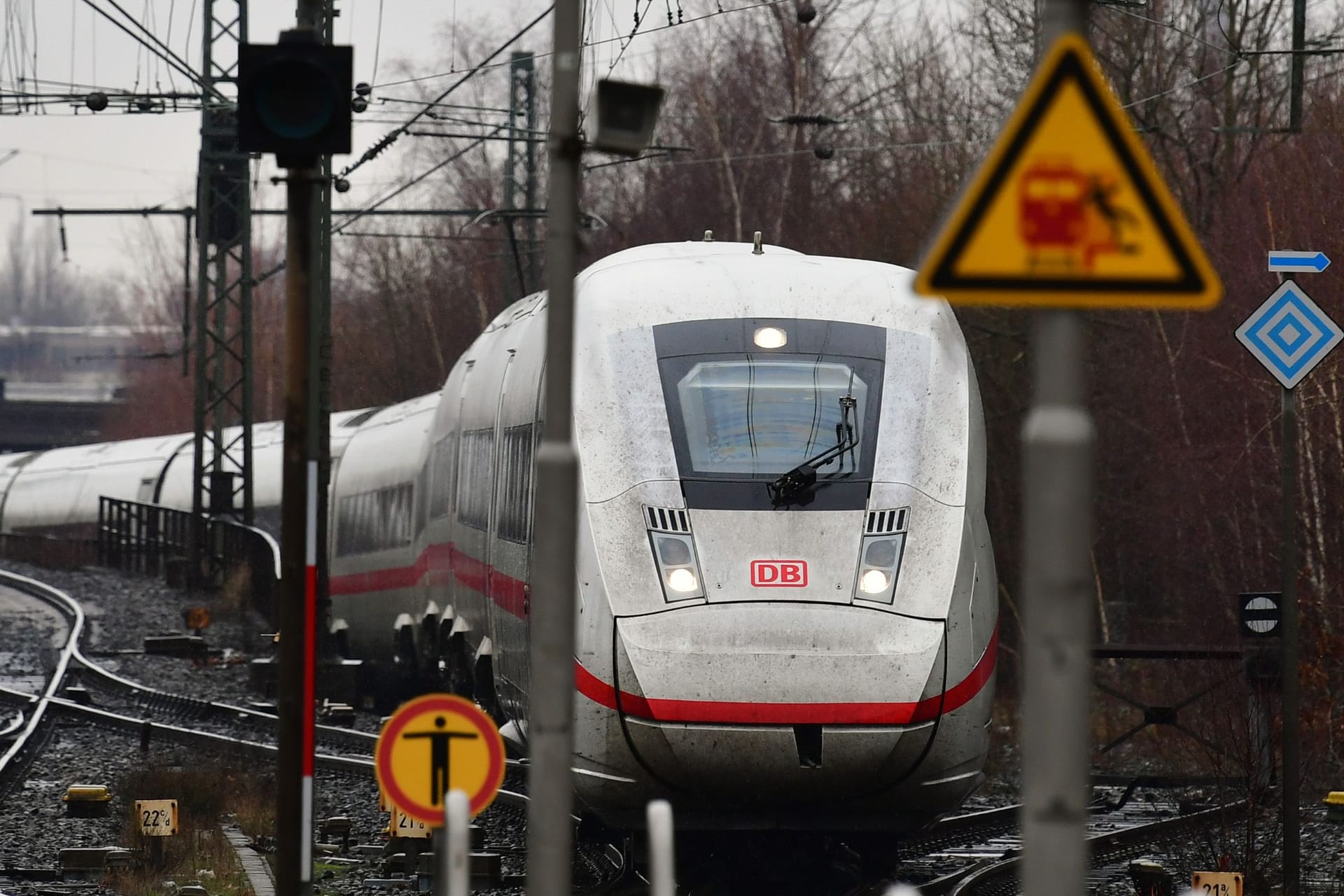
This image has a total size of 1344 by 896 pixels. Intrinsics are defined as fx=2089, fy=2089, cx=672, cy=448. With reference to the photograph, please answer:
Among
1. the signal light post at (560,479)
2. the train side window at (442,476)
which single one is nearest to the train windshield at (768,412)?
the signal light post at (560,479)

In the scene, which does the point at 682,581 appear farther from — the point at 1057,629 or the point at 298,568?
the point at 1057,629

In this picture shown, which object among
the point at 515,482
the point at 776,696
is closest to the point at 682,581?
the point at 776,696

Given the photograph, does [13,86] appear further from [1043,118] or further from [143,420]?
[143,420]

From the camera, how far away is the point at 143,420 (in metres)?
94.1

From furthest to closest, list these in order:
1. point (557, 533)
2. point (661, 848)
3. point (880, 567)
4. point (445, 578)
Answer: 1. point (445, 578)
2. point (880, 567)
3. point (557, 533)
4. point (661, 848)

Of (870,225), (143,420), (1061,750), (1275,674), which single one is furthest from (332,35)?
(143,420)

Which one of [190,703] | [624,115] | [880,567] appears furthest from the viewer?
[190,703]

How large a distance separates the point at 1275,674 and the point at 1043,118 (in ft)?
28.5

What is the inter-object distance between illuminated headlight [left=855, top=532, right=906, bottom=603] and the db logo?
28 cm

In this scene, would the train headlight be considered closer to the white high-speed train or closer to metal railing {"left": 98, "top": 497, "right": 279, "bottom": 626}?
the white high-speed train

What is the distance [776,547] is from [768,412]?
0.80 meters

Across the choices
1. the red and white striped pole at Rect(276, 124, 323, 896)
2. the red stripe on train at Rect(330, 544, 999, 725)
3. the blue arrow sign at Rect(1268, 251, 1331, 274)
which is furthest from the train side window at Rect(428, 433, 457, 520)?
the red and white striped pole at Rect(276, 124, 323, 896)

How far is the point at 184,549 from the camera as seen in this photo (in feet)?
119

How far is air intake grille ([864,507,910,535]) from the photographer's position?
9.99 m
